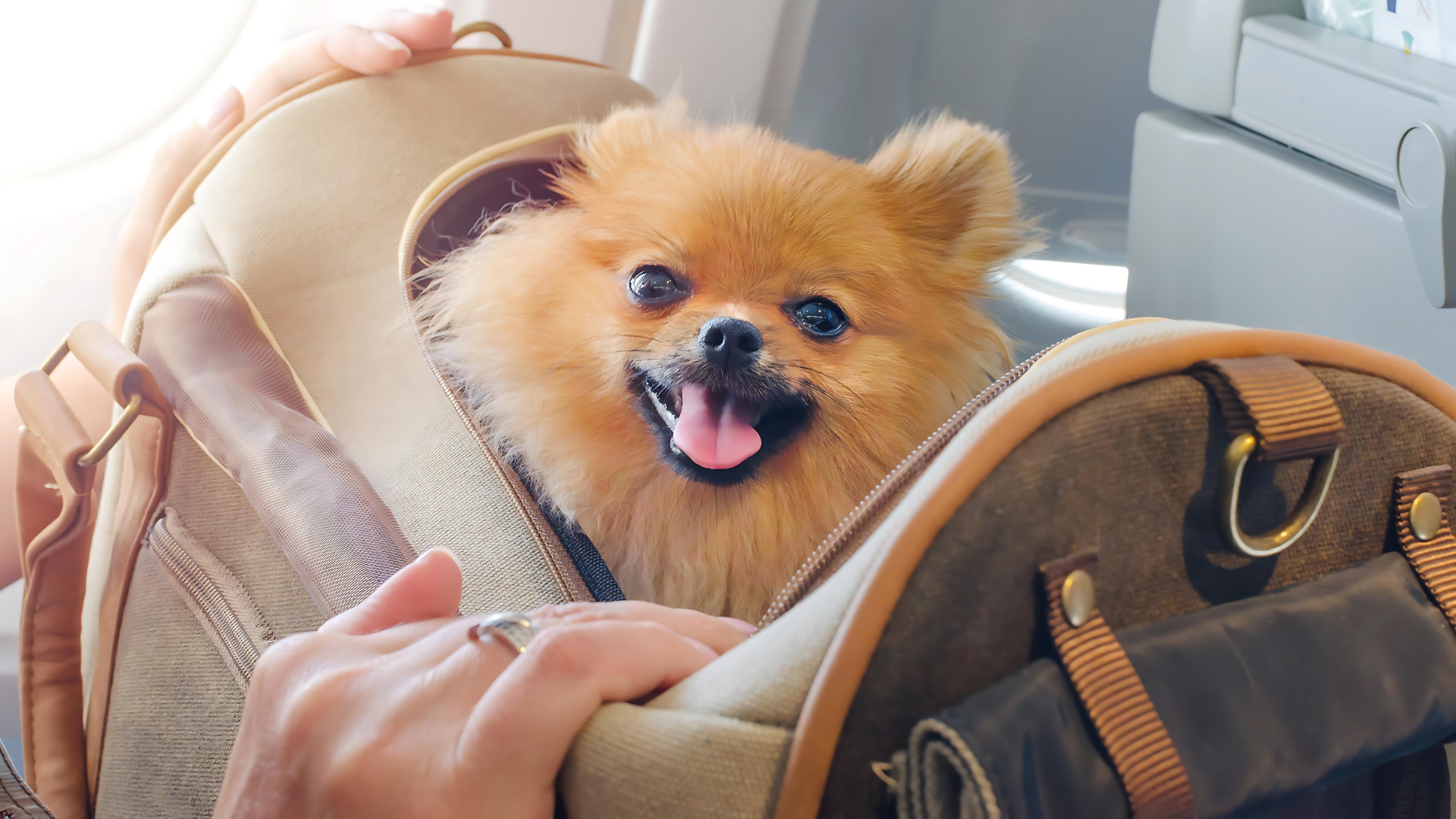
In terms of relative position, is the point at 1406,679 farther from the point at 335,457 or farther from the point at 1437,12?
the point at 335,457

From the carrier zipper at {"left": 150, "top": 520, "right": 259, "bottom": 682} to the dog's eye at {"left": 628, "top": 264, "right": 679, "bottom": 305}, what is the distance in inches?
13.9

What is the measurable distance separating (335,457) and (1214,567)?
57 cm

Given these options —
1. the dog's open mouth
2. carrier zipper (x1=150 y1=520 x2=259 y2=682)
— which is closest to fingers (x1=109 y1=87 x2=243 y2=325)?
carrier zipper (x1=150 y1=520 x2=259 y2=682)

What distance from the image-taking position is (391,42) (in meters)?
0.84

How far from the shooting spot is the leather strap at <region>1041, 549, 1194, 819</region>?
317 millimetres

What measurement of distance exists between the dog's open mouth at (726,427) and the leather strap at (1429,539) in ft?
1.09

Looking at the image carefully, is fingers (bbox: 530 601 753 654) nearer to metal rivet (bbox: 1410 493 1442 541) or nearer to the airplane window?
metal rivet (bbox: 1410 493 1442 541)

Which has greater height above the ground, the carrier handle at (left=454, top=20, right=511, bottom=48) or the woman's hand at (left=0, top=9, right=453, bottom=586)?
Answer: the carrier handle at (left=454, top=20, right=511, bottom=48)

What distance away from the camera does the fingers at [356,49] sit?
836mm

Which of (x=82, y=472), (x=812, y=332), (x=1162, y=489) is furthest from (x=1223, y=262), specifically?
(x=82, y=472)

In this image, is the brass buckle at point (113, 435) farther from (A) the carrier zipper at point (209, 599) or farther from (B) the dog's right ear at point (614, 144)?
(B) the dog's right ear at point (614, 144)

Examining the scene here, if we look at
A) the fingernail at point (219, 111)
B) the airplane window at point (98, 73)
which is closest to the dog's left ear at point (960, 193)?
the fingernail at point (219, 111)

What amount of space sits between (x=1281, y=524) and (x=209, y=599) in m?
0.67

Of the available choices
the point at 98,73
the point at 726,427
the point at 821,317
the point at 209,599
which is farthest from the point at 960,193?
the point at 98,73
